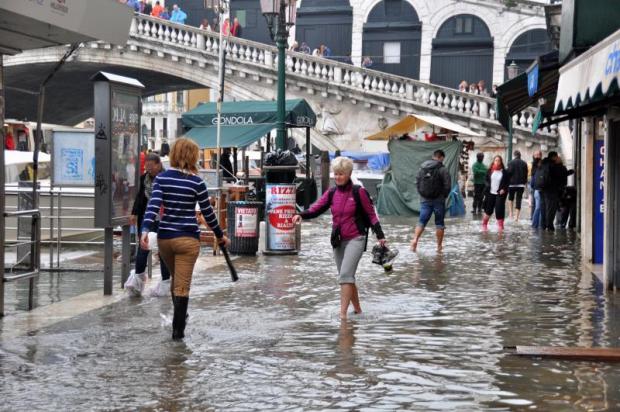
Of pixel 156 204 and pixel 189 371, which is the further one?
pixel 156 204

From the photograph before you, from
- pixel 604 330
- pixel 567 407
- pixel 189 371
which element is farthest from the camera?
pixel 604 330

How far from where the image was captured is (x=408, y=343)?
9266mm

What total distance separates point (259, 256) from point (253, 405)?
33.0ft

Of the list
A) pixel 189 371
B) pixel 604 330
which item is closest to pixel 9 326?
pixel 189 371

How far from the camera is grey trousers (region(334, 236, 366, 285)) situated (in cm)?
1059

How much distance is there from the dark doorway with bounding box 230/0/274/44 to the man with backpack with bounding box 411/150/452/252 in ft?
128

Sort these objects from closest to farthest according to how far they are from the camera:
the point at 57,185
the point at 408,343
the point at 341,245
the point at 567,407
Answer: the point at 567,407
the point at 408,343
the point at 341,245
the point at 57,185

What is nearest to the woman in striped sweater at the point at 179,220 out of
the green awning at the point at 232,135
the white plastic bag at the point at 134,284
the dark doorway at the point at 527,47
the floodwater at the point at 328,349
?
the floodwater at the point at 328,349

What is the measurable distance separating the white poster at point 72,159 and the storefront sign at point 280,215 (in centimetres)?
273

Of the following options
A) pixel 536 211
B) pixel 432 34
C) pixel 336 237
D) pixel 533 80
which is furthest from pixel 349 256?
pixel 432 34

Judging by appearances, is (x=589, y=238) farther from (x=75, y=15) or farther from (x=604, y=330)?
(x=75, y=15)

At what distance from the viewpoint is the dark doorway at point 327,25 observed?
52.1 metres

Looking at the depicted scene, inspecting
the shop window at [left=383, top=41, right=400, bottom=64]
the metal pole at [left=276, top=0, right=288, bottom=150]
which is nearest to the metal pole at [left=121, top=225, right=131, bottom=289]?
the metal pole at [left=276, top=0, right=288, bottom=150]

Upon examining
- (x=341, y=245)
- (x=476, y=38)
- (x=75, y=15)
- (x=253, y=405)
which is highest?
(x=476, y=38)
